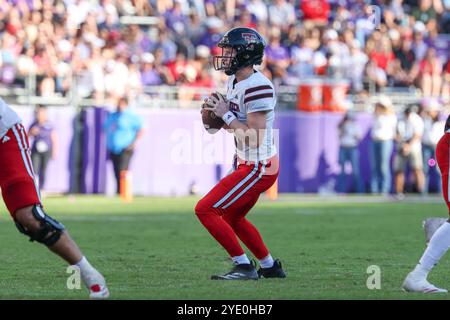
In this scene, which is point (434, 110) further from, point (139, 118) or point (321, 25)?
point (139, 118)

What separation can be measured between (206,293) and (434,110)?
628 inches

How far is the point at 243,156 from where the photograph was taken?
8570mm

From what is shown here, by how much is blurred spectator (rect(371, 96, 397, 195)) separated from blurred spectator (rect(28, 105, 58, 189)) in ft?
22.7

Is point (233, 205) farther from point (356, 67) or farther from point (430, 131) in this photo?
point (356, 67)

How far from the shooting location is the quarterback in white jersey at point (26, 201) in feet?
22.1

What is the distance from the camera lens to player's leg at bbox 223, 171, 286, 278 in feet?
27.7

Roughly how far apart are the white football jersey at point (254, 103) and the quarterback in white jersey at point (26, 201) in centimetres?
210

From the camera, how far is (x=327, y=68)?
76.2 feet

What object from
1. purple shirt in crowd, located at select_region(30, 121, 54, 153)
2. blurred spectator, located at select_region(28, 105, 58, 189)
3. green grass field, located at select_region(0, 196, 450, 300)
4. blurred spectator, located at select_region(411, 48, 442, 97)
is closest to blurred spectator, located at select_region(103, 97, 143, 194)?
blurred spectator, located at select_region(28, 105, 58, 189)

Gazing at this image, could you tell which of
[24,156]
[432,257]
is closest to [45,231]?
[24,156]

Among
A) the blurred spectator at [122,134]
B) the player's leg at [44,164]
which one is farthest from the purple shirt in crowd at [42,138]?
the blurred spectator at [122,134]

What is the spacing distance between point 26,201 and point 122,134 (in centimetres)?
1395

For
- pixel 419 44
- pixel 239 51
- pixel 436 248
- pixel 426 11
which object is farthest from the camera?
pixel 426 11
